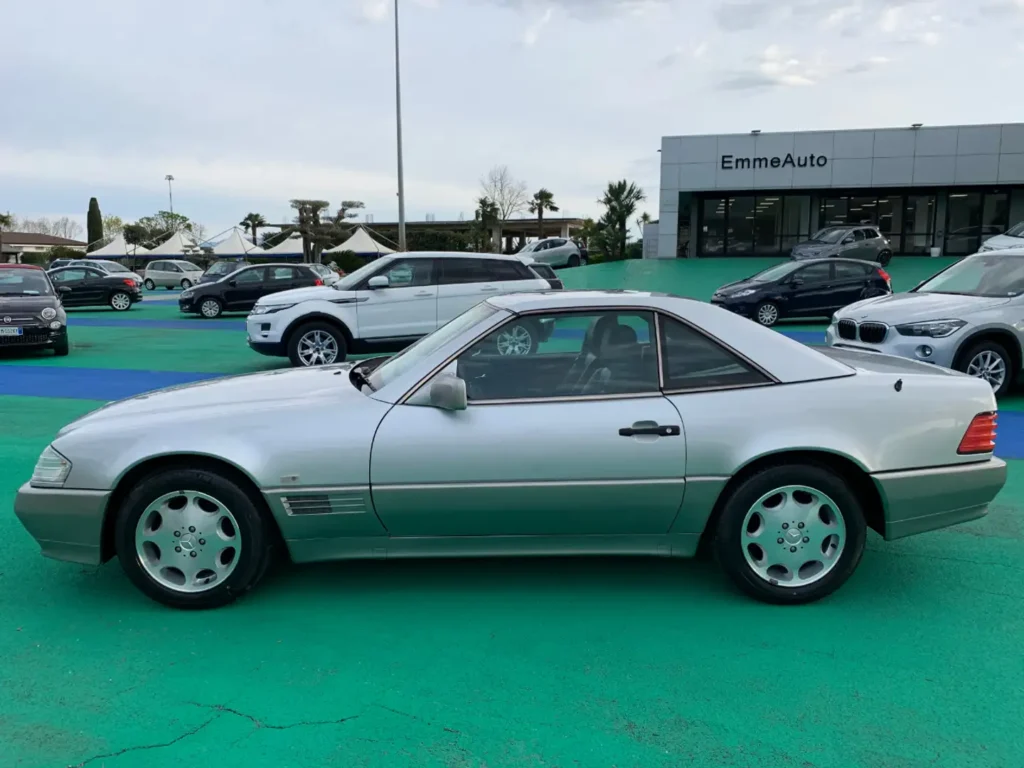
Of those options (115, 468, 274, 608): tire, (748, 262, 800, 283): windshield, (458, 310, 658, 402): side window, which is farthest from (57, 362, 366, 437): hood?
(748, 262, 800, 283): windshield

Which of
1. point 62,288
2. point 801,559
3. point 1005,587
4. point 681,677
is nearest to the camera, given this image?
point 681,677

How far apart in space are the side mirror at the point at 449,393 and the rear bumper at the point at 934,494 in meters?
1.92

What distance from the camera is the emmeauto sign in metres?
34.4

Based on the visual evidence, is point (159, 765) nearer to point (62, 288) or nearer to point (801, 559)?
point (801, 559)

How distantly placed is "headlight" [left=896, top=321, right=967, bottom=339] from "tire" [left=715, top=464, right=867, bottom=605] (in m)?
5.34

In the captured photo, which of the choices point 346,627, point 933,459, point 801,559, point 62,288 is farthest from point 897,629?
point 62,288

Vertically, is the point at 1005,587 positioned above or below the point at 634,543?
below

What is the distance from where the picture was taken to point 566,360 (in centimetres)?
411

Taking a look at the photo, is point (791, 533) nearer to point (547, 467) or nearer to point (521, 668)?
point (547, 467)

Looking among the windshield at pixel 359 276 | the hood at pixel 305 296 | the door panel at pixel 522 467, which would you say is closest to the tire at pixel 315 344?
the hood at pixel 305 296

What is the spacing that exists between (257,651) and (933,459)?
3.15m

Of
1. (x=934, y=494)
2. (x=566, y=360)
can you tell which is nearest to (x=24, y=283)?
(x=566, y=360)

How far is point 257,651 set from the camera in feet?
11.2

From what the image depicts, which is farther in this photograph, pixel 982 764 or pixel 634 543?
pixel 634 543
